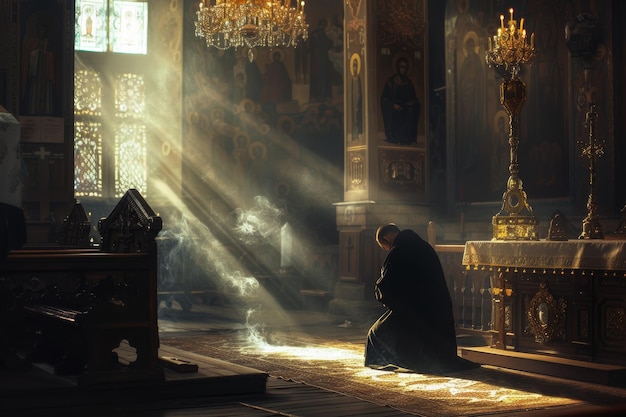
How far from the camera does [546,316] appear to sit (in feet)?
28.2

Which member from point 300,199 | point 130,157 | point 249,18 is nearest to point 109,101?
point 130,157

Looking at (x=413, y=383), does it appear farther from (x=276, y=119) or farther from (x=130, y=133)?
(x=130, y=133)

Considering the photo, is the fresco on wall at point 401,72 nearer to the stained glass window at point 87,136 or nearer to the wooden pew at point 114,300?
the wooden pew at point 114,300

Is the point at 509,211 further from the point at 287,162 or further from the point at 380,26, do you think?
the point at 287,162

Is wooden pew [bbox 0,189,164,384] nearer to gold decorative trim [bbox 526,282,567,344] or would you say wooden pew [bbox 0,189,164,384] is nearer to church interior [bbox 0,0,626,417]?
church interior [bbox 0,0,626,417]

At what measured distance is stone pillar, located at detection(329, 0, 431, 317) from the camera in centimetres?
1406

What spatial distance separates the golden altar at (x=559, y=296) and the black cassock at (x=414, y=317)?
58cm

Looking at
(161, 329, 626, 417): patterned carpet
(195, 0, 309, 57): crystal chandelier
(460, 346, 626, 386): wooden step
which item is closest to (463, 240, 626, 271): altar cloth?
(460, 346, 626, 386): wooden step

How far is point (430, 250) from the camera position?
8953 mm

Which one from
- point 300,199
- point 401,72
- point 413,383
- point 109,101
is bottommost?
point 413,383

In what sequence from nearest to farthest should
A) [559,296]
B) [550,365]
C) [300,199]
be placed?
[550,365] → [559,296] → [300,199]

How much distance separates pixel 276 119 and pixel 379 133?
5.47 metres

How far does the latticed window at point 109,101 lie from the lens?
1986 cm

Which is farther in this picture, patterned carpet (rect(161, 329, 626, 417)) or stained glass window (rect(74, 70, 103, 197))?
stained glass window (rect(74, 70, 103, 197))
